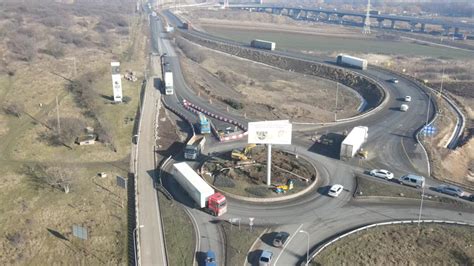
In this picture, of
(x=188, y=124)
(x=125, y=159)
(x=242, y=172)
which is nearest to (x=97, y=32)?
(x=188, y=124)

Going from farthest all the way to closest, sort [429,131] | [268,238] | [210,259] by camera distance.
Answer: [429,131] → [268,238] → [210,259]

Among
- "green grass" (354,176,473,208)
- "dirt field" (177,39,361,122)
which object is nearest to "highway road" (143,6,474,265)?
"green grass" (354,176,473,208)

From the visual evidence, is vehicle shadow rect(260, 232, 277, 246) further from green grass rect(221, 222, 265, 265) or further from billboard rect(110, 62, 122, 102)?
billboard rect(110, 62, 122, 102)

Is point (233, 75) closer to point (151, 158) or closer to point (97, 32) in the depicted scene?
point (151, 158)

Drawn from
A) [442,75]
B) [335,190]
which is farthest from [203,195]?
[442,75]

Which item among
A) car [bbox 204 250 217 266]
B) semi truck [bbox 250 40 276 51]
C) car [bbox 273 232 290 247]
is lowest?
car [bbox 204 250 217 266]

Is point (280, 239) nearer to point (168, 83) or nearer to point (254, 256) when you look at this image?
point (254, 256)
